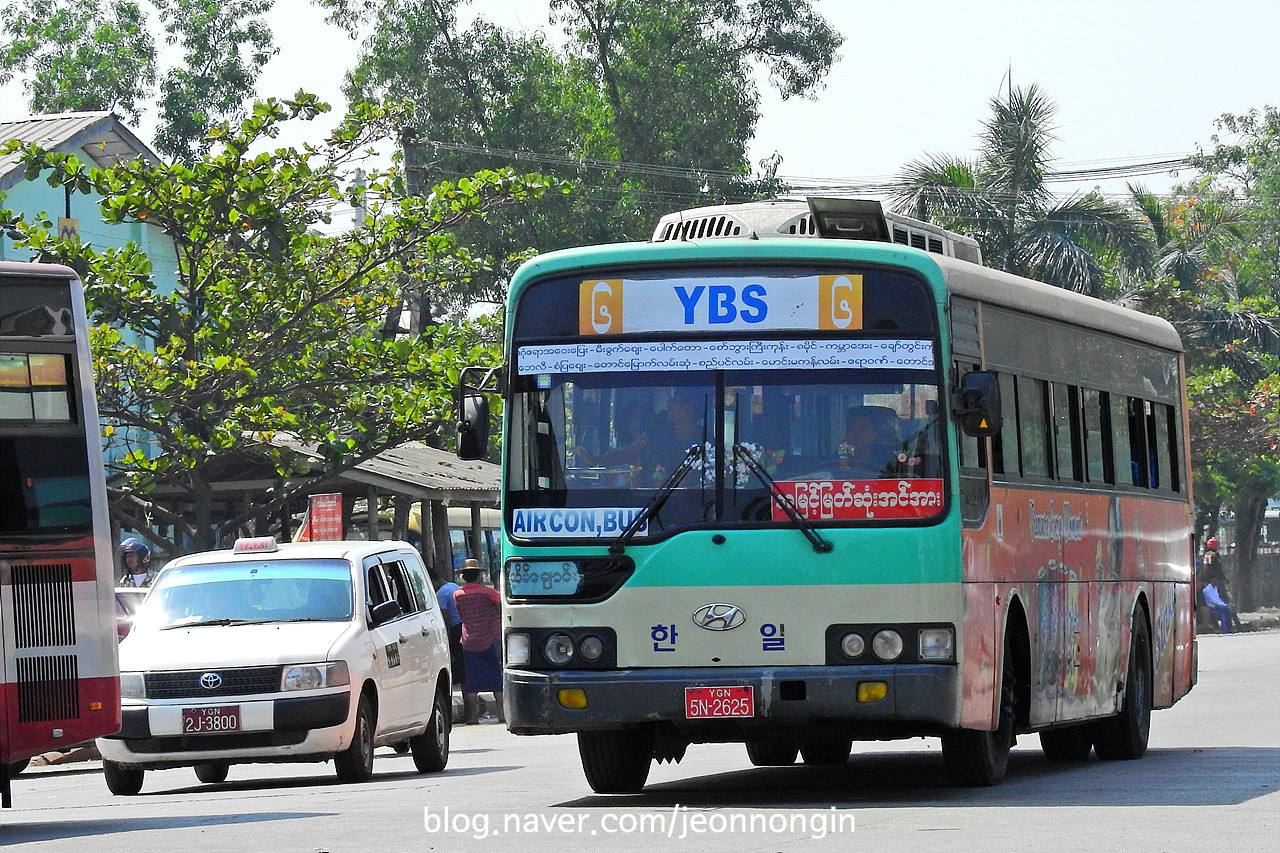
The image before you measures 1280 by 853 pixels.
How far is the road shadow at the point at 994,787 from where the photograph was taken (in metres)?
11.7

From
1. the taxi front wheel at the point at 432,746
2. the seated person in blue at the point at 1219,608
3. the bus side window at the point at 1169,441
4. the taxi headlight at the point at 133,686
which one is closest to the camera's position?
the taxi headlight at the point at 133,686

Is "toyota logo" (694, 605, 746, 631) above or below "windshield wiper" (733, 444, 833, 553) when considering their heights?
below

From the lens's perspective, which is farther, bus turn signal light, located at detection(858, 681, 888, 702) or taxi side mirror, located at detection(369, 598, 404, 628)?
taxi side mirror, located at detection(369, 598, 404, 628)

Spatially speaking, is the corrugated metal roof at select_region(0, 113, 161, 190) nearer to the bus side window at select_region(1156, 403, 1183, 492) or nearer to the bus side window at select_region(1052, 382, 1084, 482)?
the bus side window at select_region(1156, 403, 1183, 492)

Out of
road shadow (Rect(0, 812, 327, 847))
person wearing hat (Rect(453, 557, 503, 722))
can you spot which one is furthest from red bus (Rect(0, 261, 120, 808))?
person wearing hat (Rect(453, 557, 503, 722))

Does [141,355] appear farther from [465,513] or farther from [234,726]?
[465,513]

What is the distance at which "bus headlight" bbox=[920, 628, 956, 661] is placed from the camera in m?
11.2

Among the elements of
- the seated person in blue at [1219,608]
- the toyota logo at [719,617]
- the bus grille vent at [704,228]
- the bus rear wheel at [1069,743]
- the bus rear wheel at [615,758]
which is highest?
the bus grille vent at [704,228]

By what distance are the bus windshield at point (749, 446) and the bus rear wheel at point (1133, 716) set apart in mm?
4826

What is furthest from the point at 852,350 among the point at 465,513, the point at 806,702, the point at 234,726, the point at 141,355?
the point at 465,513

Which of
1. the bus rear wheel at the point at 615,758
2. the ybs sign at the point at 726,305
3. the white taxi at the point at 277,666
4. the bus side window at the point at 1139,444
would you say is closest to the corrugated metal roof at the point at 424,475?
the white taxi at the point at 277,666

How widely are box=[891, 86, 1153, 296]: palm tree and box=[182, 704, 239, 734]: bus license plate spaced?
94.2 ft

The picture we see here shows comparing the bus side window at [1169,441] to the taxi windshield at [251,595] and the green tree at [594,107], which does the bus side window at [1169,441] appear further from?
the green tree at [594,107]

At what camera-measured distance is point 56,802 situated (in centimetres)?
1504
